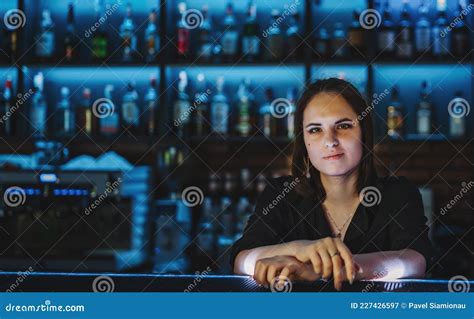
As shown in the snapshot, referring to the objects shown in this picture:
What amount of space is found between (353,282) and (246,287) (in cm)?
11

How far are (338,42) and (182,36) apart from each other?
59cm

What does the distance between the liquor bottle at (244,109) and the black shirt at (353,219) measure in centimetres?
111

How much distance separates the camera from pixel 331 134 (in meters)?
1.46

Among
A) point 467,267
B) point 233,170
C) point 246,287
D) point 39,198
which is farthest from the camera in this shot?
point 233,170

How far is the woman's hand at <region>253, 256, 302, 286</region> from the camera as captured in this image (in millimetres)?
752

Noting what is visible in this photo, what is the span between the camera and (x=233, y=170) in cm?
281

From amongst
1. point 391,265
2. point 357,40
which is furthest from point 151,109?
point 391,265

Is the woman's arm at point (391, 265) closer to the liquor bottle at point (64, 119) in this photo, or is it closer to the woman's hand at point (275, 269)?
the woman's hand at point (275, 269)

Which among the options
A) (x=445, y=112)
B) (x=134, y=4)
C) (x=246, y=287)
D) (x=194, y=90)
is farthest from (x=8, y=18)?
(x=246, y=287)

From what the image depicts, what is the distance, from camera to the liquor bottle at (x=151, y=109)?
266cm

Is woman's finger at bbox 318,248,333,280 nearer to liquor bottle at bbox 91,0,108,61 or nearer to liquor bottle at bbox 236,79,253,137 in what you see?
liquor bottle at bbox 236,79,253,137

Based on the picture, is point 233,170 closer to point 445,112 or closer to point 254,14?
point 254,14

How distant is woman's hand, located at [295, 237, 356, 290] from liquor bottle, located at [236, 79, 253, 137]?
5.99 feet

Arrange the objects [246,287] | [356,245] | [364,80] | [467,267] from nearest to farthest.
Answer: [246,287] → [356,245] → [467,267] → [364,80]
